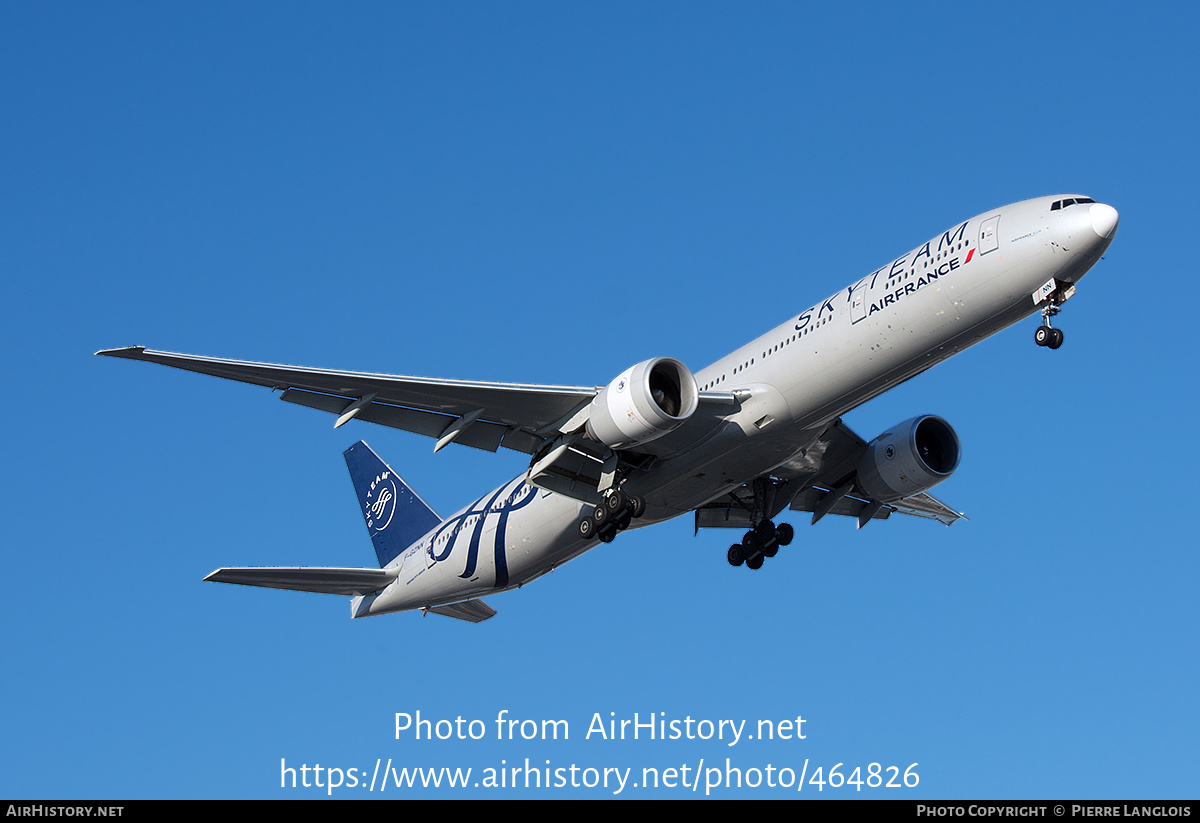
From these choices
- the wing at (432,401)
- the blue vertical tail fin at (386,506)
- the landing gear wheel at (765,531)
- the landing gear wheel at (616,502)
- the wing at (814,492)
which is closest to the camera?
the wing at (432,401)

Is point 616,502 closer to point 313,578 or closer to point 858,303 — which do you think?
point 858,303

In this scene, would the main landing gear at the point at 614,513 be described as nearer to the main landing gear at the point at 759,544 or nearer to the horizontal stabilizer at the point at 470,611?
the main landing gear at the point at 759,544

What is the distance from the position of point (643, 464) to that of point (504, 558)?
15.8 feet

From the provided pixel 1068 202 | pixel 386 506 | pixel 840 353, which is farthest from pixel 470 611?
pixel 1068 202

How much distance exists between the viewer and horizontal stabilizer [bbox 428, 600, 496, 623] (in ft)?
114

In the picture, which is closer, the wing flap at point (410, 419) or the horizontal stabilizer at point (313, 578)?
the wing flap at point (410, 419)

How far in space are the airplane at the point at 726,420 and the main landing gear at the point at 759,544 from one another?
1.5 inches

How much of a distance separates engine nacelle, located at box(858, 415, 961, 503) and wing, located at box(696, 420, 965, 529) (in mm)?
523

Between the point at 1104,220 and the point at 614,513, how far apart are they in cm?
1128

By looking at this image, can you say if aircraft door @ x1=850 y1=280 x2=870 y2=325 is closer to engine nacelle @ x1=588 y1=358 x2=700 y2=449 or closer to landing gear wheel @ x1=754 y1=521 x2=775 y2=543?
engine nacelle @ x1=588 y1=358 x2=700 y2=449

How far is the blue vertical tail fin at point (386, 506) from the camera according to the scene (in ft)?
113

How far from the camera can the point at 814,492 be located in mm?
32375

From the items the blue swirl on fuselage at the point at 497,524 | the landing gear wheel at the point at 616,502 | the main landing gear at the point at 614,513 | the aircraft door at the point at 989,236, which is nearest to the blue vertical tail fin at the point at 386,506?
the blue swirl on fuselage at the point at 497,524
